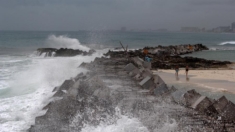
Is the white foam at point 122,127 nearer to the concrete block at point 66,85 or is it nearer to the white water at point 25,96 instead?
the white water at point 25,96

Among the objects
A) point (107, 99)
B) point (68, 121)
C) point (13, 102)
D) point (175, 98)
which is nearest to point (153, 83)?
point (175, 98)

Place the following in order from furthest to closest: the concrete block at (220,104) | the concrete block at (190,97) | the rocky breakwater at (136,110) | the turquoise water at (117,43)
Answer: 1. the turquoise water at (117,43)
2. the concrete block at (190,97)
3. the concrete block at (220,104)
4. the rocky breakwater at (136,110)

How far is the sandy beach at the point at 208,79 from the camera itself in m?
14.7

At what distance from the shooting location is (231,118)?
7.39 metres

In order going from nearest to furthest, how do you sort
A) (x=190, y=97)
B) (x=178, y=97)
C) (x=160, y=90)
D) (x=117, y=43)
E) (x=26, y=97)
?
(x=190, y=97)
(x=178, y=97)
(x=160, y=90)
(x=26, y=97)
(x=117, y=43)

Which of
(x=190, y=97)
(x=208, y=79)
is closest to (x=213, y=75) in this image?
(x=208, y=79)

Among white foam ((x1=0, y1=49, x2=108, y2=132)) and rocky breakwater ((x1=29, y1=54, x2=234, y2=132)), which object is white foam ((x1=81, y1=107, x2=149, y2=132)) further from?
white foam ((x1=0, y1=49, x2=108, y2=132))

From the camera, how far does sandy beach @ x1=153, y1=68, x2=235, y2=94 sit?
14.7 m

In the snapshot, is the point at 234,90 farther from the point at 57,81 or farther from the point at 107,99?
the point at 57,81

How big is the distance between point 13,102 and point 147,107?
17.6ft

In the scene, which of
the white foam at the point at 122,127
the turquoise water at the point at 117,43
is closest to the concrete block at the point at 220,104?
the white foam at the point at 122,127

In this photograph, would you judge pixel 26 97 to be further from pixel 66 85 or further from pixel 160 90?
pixel 160 90

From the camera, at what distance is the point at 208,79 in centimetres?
1691

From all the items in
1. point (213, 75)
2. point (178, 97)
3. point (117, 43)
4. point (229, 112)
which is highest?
point (117, 43)
